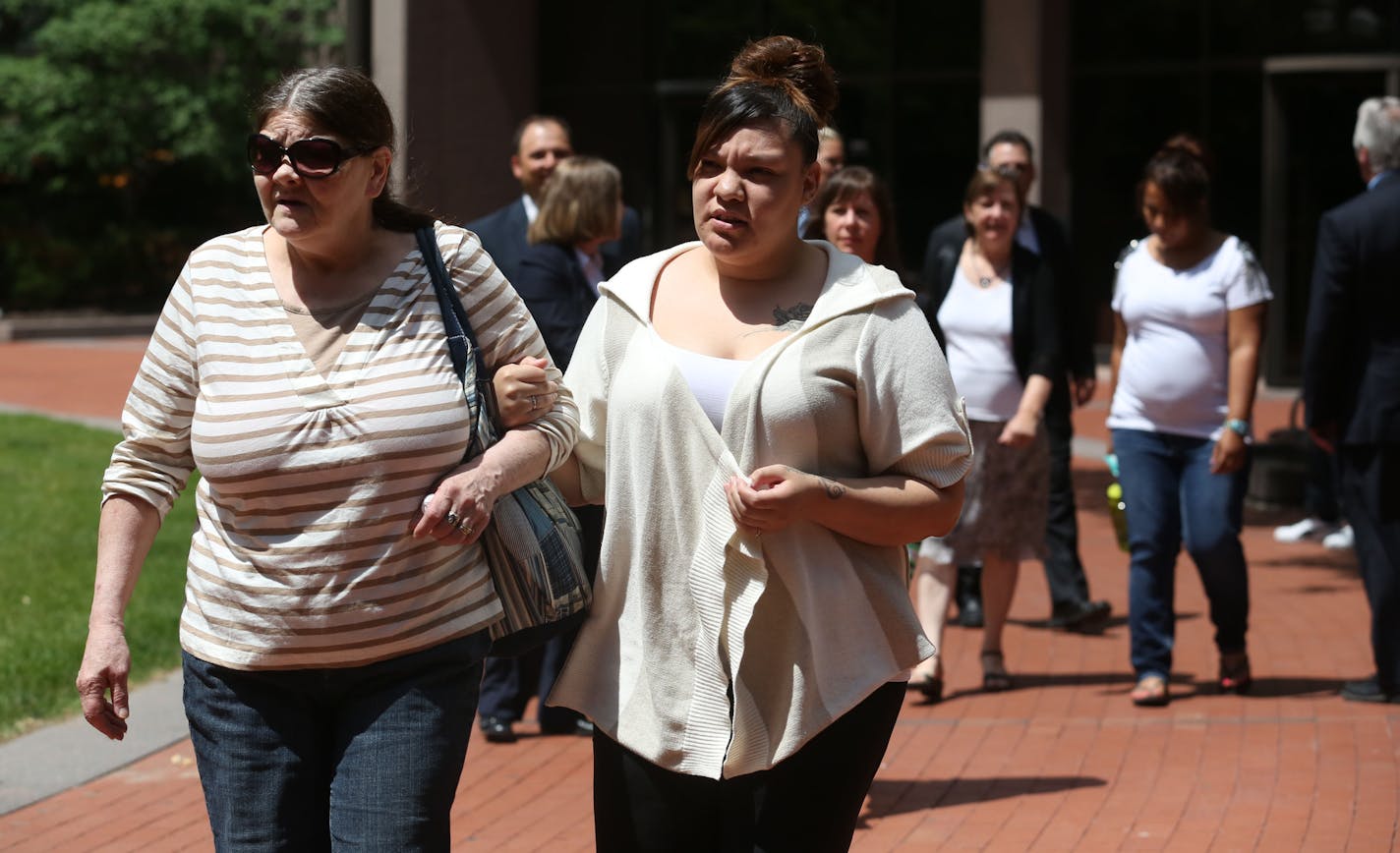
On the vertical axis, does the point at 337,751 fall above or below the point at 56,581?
above

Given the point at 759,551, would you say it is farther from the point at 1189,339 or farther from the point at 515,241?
the point at 1189,339

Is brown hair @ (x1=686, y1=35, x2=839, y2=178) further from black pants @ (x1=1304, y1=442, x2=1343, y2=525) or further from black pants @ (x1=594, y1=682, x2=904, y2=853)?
black pants @ (x1=1304, y1=442, x2=1343, y2=525)

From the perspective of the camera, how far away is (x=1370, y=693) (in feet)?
23.5

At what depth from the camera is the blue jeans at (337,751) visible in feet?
10.5

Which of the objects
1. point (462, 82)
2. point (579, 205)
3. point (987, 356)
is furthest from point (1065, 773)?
point (462, 82)

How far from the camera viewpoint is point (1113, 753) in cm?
652

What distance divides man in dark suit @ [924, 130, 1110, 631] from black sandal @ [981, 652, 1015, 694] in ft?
3.16

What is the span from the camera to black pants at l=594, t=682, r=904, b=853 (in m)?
3.32

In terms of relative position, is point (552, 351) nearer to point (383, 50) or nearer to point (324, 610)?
point (324, 610)

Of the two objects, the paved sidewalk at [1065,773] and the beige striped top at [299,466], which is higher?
the beige striped top at [299,466]

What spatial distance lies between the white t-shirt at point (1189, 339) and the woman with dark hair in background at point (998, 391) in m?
0.43

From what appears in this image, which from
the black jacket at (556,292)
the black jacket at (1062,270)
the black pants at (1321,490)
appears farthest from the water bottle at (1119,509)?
the black pants at (1321,490)

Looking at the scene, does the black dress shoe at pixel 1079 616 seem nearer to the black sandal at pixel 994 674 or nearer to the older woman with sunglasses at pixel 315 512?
the black sandal at pixel 994 674

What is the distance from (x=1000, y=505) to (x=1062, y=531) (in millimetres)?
1499
